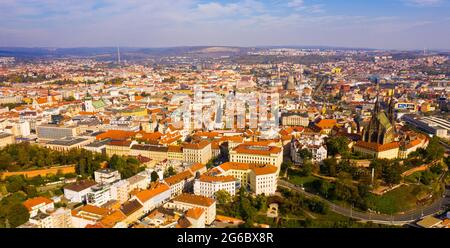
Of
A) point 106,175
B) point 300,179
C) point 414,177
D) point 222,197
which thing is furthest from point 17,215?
point 414,177

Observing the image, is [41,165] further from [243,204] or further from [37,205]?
[243,204]

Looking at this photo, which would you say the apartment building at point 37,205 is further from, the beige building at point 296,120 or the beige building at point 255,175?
the beige building at point 296,120

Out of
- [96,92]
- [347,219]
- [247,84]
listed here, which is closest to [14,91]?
[96,92]

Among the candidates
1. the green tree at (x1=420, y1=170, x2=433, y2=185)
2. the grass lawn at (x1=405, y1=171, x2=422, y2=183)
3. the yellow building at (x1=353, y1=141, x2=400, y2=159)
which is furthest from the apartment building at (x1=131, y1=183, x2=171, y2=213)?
the green tree at (x1=420, y1=170, x2=433, y2=185)

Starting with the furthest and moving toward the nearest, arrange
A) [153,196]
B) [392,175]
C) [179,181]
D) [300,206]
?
[392,175]
[179,181]
[300,206]
[153,196]

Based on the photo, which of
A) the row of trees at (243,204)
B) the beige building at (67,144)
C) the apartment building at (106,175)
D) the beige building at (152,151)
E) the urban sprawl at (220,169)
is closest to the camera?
the urban sprawl at (220,169)

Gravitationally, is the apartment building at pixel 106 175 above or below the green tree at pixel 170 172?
above

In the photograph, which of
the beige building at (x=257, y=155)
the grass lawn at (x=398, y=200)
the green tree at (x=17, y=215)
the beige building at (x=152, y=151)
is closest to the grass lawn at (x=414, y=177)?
the grass lawn at (x=398, y=200)

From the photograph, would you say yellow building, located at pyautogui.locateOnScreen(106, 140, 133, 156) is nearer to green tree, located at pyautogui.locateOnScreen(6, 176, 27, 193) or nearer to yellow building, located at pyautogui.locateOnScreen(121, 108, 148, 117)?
green tree, located at pyautogui.locateOnScreen(6, 176, 27, 193)
